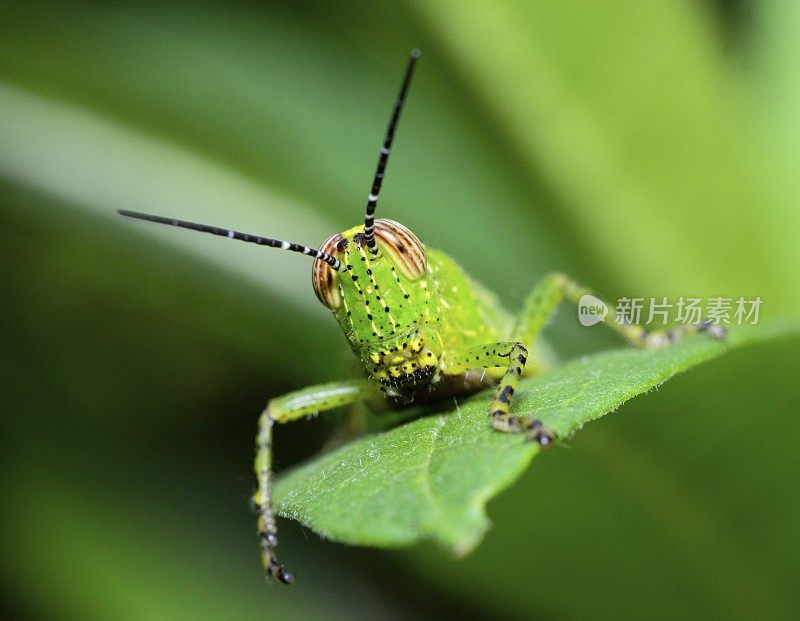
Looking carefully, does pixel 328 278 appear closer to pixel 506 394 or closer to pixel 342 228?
pixel 506 394

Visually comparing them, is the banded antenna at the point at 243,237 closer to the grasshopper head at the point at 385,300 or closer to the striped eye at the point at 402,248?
the grasshopper head at the point at 385,300

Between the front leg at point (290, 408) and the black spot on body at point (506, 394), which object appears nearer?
the black spot on body at point (506, 394)

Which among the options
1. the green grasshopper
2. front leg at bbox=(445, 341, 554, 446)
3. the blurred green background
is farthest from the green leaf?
the blurred green background

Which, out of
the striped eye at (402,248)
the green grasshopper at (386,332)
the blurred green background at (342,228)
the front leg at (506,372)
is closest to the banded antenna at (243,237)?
the green grasshopper at (386,332)

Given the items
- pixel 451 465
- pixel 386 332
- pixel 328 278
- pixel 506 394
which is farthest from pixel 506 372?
pixel 451 465

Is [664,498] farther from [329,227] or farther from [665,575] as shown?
[329,227]

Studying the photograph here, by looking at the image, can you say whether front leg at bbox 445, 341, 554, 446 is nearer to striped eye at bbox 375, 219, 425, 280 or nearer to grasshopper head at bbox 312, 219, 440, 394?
grasshopper head at bbox 312, 219, 440, 394
